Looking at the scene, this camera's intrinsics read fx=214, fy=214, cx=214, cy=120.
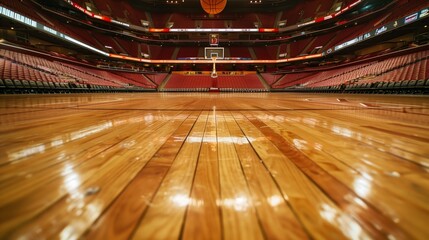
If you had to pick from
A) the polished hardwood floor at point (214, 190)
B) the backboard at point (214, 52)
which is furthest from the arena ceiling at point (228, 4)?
the polished hardwood floor at point (214, 190)

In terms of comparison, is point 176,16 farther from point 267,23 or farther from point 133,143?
point 133,143

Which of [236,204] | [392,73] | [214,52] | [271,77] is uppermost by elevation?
[214,52]

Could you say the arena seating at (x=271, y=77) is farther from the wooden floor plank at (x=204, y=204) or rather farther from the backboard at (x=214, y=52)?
the wooden floor plank at (x=204, y=204)

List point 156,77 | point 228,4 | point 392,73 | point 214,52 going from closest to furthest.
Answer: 1. point 392,73
2. point 156,77
3. point 228,4
4. point 214,52

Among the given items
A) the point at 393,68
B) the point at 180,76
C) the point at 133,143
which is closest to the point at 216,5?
the point at 393,68

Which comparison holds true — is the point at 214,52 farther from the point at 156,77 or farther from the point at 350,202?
the point at 350,202

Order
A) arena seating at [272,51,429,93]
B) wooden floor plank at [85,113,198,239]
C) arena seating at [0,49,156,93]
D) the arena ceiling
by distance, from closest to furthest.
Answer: wooden floor plank at [85,113,198,239] → arena seating at [0,49,156,93] → arena seating at [272,51,429,93] → the arena ceiling

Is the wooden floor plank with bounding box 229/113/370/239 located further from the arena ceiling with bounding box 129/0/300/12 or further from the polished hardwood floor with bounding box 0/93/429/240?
the arena ceiling with bounding box 129/0/300/12

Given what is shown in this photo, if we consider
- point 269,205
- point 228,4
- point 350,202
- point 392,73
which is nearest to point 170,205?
point 269,205

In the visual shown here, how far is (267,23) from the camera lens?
60.1ft

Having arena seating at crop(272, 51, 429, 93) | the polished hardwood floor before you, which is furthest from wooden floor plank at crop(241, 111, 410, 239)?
arena seating at crop(272, 51, 429, 93)

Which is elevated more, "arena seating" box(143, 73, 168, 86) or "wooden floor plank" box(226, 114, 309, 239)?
"arena seating" box(143, 73, 168, 86)

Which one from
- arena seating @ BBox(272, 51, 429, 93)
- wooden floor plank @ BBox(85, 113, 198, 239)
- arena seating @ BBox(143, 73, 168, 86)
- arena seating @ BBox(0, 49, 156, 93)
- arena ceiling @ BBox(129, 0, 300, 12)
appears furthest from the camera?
arena ceiling @ BBox(129, 0, 300, 12)

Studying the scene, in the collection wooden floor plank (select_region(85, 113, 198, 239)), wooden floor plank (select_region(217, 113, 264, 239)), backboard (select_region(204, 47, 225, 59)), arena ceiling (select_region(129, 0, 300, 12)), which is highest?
arena ceiling (select_region(129, 0, 300, 12))
